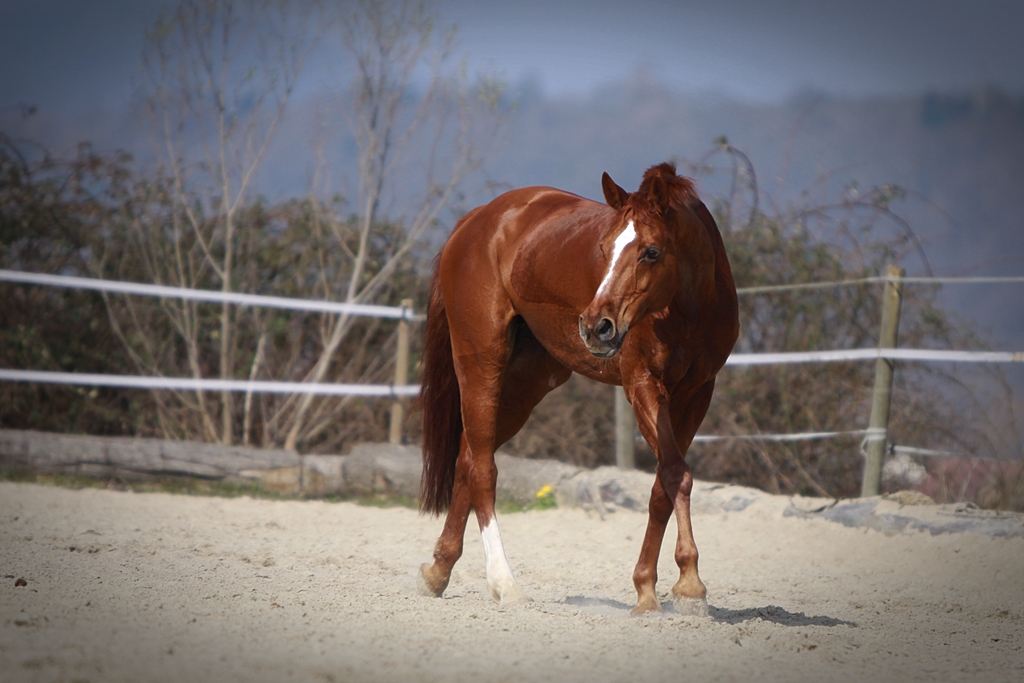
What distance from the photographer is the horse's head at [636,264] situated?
2.76 m

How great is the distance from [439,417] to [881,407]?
2861mm

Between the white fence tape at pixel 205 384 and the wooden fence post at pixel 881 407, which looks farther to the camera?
the white fence tape at pixel 205 384

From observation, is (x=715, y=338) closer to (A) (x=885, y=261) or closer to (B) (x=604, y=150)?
(A) (x=885, y=261)

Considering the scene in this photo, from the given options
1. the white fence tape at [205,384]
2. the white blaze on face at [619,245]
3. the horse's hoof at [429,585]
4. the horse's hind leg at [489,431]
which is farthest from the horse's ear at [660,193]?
the white fence tape at [205,384]

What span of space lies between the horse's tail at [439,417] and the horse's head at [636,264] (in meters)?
1.19

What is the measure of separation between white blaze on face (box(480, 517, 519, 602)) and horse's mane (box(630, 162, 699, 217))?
1.35m

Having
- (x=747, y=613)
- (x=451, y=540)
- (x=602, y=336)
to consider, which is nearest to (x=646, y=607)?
(x=747, y=613)

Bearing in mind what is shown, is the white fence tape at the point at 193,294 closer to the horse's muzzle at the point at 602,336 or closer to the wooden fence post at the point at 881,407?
the wooden fence post at the point at 881,407

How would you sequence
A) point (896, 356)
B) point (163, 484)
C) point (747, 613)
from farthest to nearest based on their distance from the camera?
point (163, 484) → point (896, 356) → point (747, 613)

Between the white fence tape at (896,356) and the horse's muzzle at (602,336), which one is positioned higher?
the horse's muzzle at (602,336)

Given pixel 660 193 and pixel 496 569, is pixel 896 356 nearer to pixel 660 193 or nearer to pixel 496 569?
pixel 660 193

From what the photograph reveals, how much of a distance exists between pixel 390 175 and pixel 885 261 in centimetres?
416

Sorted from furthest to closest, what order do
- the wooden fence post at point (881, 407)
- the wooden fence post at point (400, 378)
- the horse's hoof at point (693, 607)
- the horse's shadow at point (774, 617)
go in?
the wooden fence post at point (400, 378) < the wooden fence post at point (881, 407) < the horse's shadow at point (774, 617) < the horse's hoof at point (693, 607)

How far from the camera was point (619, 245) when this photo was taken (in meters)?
2.87
